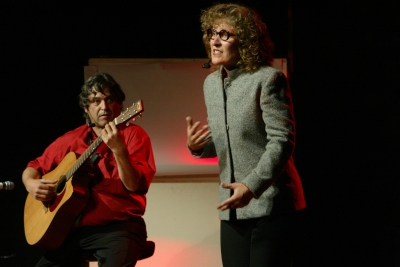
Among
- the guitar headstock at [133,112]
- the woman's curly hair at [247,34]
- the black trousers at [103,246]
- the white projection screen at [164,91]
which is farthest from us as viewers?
the white projection screen at [164,91]

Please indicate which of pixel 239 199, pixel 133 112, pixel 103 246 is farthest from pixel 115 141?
pixel 239 199

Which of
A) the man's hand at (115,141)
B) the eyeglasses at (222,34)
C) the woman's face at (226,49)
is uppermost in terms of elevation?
the eyeglasses at (222,34)

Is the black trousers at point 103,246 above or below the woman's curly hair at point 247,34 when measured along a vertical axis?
below

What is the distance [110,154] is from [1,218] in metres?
1.49

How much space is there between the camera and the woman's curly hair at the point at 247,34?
212 centimetres

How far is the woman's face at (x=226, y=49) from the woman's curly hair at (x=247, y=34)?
17mm

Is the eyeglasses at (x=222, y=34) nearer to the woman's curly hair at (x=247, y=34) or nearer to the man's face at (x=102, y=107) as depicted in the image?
the woman's curly hair at (x=247, y=34)

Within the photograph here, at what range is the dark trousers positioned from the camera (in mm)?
1969

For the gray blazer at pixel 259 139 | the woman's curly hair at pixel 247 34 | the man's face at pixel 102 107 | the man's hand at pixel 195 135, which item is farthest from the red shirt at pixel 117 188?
the woman's curly hair at pixel 247 34

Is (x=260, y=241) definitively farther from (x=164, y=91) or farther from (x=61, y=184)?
(x=164, y=91)

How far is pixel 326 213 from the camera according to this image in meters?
3.72

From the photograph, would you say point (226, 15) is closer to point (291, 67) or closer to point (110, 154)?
point (110, 154)

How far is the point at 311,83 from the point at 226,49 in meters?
1.66

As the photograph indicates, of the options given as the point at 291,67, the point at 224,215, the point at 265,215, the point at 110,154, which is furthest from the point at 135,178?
the point at 291,67
